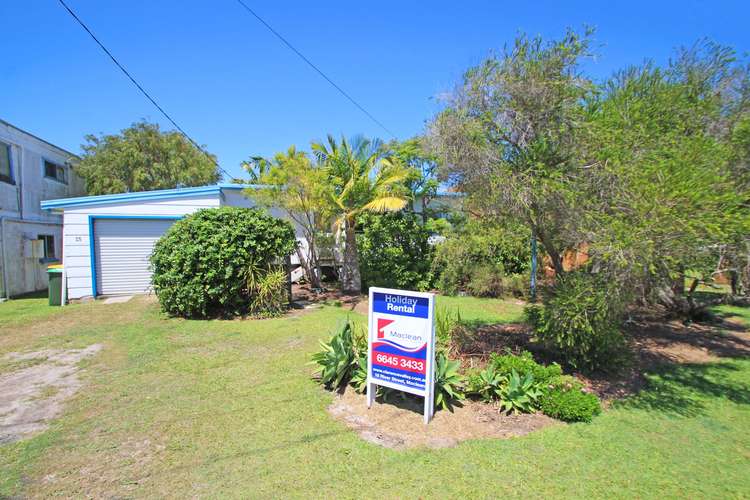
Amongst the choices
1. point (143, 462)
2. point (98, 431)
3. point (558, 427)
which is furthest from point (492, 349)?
point (98, 431)

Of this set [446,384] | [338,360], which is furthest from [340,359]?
[446,384]

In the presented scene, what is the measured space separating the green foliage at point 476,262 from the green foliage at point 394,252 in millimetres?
614

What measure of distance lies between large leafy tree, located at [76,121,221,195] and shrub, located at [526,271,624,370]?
67.8ft

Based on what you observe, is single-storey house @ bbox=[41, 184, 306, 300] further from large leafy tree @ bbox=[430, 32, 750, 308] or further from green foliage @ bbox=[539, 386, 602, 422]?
green foliage @ bbox=[539, 386, 602, 422]

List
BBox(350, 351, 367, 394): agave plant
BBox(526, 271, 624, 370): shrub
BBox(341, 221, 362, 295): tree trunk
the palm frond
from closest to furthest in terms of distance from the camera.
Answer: BBox(526, 271, 624, 370): shrub → BBox(350, 351, 367, 394): agave plant → the palm frond → BBox(341, 221, 362, 295): tree trunk

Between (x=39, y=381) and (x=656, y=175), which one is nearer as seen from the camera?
(x=656, y=175)

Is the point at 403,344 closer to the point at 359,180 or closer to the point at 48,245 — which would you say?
the point at 359,180

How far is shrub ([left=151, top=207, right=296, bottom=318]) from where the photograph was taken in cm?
838

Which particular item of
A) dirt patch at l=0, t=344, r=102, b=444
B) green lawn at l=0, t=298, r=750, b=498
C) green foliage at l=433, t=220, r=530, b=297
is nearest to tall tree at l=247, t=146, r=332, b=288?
green foliage at l=433, t=220, r=530, b=297

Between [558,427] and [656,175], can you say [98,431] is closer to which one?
[558,427]

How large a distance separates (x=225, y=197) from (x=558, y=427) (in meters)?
11.9

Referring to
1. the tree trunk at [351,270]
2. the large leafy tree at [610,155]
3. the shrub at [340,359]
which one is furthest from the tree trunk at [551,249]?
the tree trunk at [351,270]

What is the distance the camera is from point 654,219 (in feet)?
12.0

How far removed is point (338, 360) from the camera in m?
4.73
